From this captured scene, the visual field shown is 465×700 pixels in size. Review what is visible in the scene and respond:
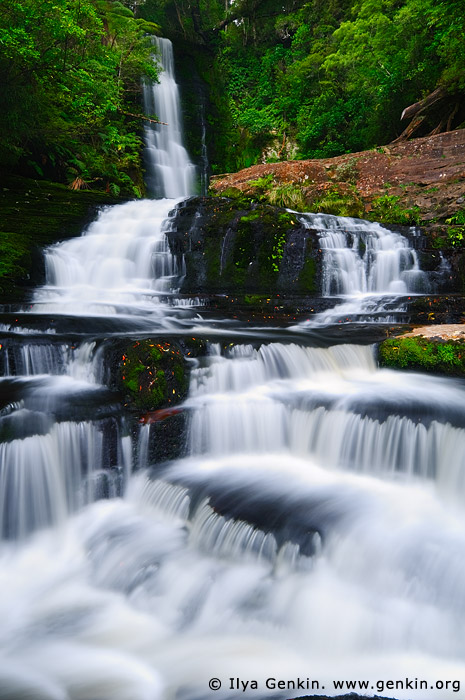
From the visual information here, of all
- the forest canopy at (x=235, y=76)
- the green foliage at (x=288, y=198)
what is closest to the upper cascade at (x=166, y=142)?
the forest canopy at (x=235, y=76)

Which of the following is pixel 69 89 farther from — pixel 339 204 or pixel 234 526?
pixel 234 526

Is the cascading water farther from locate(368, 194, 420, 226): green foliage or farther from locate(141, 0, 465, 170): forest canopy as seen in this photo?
locate(141, 0, 465, 170): forest canopy

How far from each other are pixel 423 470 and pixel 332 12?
26189 millimetres

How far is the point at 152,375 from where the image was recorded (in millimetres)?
5395

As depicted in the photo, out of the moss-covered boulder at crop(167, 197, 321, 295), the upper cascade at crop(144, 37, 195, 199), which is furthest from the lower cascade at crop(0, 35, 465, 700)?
the upper cascade at crop(144, 37, 195, 199)

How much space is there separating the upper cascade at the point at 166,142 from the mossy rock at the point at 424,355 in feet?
45.7

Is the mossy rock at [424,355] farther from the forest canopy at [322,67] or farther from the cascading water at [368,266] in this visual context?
the forest canopy at [322,67]

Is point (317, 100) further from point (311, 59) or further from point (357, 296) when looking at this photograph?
point (357, 296)

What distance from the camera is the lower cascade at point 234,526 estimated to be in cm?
304

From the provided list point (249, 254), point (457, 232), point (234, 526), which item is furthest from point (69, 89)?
point (234, 526)

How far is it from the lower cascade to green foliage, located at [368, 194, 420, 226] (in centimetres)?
789

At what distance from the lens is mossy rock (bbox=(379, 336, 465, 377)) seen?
588cm

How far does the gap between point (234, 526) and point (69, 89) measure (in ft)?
37.5

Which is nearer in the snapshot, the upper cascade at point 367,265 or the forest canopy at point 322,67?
the upper cascade at point 367,265
